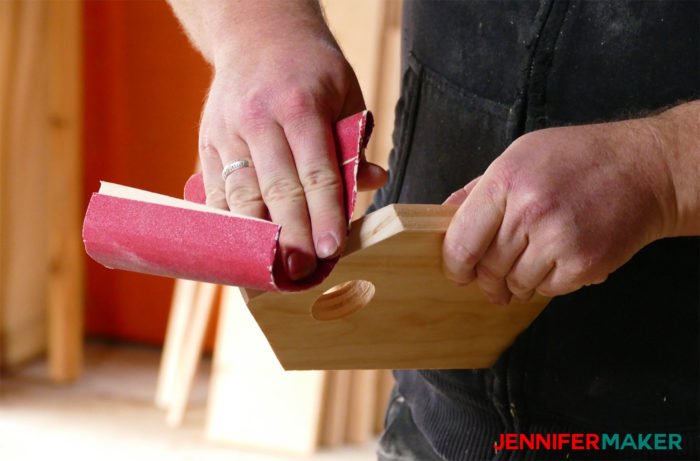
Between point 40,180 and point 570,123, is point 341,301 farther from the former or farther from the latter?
point 40,180

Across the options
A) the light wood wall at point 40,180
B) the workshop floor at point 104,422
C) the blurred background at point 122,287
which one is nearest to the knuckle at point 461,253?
the blurred background at point 122,287

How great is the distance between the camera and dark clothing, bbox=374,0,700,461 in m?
0.87

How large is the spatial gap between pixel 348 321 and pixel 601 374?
28 centimetres

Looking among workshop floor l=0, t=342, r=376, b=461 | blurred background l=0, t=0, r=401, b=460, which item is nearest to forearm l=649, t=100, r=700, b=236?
blurred background l=0, t=0, r=401, b=460

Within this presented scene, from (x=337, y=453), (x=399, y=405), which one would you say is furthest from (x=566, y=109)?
(x=337, y=453)

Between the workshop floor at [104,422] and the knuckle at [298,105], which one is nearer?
the knuckle at [298,105]

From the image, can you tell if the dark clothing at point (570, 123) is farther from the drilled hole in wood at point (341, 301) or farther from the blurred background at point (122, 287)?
the blurred background at point (122, 287)

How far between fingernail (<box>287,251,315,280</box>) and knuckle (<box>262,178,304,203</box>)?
57 millimetres

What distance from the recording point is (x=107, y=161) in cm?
291

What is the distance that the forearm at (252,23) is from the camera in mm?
868

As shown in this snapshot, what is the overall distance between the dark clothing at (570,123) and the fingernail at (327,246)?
0.28 metres

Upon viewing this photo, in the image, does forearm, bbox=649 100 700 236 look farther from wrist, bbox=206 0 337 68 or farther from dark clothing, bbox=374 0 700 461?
wrist, bbox=206 0 337 68

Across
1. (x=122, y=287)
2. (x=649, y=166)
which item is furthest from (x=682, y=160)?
(x=122, y=287)

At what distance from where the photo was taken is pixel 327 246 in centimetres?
72
